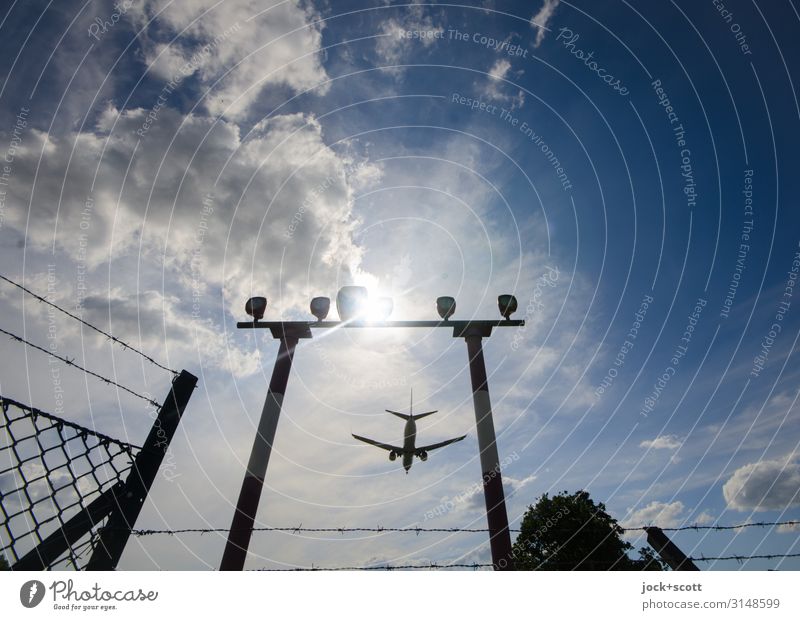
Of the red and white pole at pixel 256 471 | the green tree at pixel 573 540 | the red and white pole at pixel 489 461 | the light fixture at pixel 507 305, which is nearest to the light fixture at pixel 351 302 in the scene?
the red and white pole at pixel 256 471

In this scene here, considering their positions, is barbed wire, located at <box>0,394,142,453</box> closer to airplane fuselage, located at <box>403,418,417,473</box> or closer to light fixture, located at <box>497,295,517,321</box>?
light fixture, located at <box>497,295,517,321</box>

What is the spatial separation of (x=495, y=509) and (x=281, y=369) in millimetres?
6840

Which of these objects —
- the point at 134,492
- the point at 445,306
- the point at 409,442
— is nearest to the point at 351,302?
the point at 445,306

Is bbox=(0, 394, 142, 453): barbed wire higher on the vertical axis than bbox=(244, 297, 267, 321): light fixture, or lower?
lower

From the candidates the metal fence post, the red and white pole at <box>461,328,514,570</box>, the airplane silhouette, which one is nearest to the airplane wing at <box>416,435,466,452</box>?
the airplane silhouette

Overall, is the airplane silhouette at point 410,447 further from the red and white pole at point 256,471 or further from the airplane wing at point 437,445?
the red and white pole at point 256,471

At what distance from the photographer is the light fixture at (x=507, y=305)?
11.6m

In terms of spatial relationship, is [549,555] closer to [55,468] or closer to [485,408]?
[485,408]

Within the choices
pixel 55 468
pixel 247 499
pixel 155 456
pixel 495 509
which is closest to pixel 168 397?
pixel 155 456

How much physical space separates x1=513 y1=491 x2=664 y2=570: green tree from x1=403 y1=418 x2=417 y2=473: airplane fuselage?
1089 cm

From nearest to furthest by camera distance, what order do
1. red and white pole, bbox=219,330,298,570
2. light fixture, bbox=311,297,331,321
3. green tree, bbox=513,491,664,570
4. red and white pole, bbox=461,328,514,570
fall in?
red and white pole, bbox=219,330,298,570 → red and white pole, bbox=461,328,514,570 → light fixture, bbox=311,297,331,321 → green tree, bbox=513,491,664,570

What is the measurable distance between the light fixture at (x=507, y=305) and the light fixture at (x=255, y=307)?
7753 millimetres

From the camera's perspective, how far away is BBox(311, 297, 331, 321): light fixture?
11.9 metres
